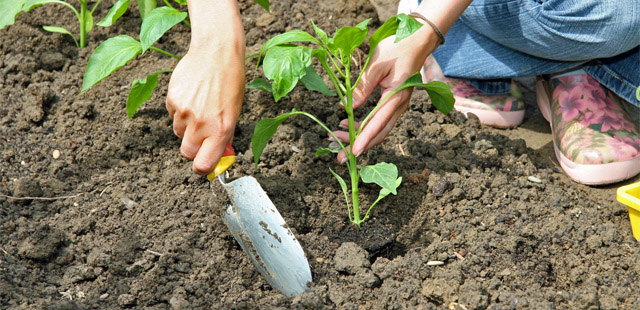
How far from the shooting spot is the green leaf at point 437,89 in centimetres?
191

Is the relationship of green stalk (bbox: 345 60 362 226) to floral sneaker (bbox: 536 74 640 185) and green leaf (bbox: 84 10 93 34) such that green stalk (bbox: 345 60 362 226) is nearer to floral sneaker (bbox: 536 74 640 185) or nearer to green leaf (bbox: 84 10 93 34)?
floral sneaker (bbox: 536 74 640 185)

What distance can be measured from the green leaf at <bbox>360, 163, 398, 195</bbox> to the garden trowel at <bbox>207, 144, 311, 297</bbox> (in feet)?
0.98

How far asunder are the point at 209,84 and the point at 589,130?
1.74 m

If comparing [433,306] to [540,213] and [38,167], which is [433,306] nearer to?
[540,213]

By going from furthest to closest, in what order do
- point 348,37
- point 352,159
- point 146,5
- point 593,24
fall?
point 146,5
point 593,24
point 352,159
point 348,37

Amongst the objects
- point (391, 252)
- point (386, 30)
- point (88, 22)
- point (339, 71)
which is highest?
point (386, 30)

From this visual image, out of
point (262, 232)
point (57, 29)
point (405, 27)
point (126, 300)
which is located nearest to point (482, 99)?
point (405, 27)

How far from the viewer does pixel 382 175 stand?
188 centimetres

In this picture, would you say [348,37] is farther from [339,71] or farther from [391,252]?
[391,252]

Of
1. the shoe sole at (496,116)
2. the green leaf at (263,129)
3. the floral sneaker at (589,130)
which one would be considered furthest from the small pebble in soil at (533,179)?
the green leaf at (263,129)

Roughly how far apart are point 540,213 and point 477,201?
0.22 meters

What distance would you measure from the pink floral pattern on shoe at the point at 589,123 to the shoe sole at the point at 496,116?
0.17 meters

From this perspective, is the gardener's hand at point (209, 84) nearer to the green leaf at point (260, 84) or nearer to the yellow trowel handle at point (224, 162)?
the yellow trowel handle at point (224, 162)

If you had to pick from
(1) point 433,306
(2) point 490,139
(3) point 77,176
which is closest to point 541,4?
(2) point 490,139
